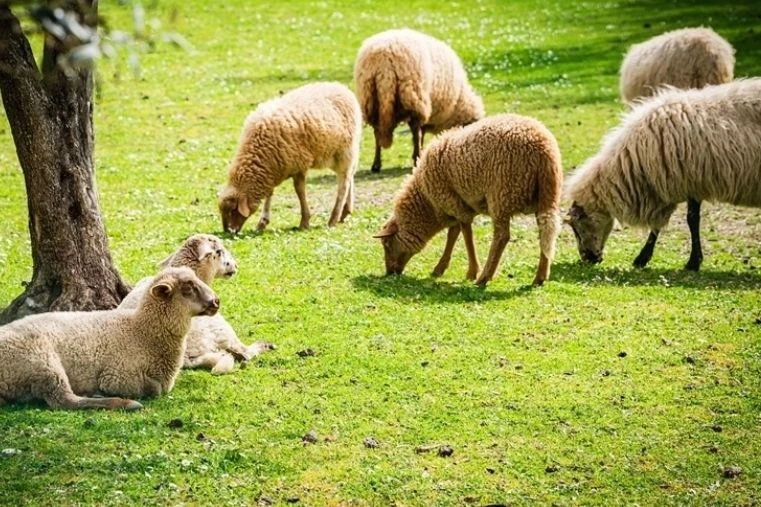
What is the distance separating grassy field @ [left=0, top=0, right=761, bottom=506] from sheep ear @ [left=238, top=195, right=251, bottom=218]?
1.60 ft

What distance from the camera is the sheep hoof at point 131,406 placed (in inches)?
332

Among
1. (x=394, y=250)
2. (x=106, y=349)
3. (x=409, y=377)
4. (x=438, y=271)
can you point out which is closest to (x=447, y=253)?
(x=438, y=271)

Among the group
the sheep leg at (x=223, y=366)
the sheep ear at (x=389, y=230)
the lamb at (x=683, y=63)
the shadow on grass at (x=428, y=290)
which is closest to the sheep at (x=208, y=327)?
the sheep leg at (x=223, y=366)

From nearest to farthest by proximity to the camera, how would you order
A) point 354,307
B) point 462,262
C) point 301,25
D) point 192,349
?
point 192,349
point 354,307
point 462,262
point 301,25

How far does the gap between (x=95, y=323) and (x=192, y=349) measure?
1067 mm

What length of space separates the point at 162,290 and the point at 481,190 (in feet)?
13.7

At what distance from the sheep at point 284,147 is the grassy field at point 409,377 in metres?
0.58

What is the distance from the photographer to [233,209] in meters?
14.2

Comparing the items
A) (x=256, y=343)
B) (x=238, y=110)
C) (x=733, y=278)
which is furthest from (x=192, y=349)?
(x=238, y=110)

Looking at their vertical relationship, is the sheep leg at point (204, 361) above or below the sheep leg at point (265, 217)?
above

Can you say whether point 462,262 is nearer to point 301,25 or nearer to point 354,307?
point 354,307

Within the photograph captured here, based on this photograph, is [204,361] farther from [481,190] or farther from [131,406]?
[481,190]

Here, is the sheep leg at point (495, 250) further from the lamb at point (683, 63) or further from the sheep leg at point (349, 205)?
the lamb at point (683, 63)

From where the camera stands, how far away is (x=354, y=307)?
1127 centimetres
